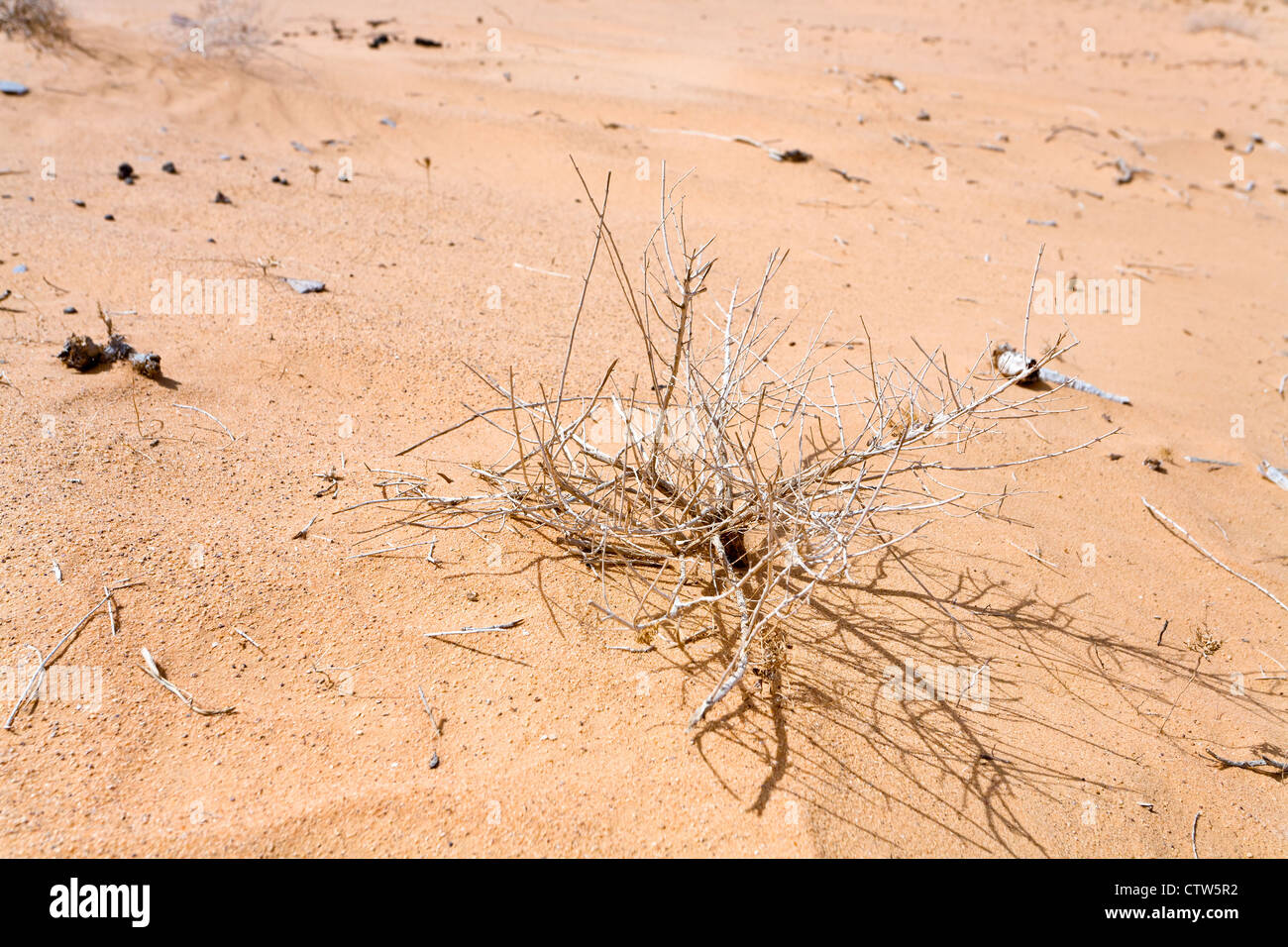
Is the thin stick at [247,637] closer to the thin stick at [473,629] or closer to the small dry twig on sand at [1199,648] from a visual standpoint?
the thin stick at [473,629]

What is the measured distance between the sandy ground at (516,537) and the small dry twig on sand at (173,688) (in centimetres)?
2

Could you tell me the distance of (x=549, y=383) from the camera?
118 inches

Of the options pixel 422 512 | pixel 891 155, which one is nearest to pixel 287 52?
pixel 891 155

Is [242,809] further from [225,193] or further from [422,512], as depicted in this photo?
[225,193]

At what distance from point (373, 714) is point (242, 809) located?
0.98 ft

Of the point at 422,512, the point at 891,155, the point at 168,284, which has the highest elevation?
the point at 891,155

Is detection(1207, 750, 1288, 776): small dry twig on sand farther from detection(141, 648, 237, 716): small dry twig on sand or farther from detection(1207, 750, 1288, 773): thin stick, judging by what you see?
detection(141, 648, 237, 716): small dry twig on sand

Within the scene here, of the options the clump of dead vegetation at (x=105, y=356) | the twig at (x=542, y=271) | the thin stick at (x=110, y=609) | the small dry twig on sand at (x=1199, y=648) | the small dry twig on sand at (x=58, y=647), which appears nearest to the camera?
the small dry twig on sand at (x=58, y=647)

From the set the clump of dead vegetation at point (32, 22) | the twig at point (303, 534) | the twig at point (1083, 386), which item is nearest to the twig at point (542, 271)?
the twig at point (303, 534)

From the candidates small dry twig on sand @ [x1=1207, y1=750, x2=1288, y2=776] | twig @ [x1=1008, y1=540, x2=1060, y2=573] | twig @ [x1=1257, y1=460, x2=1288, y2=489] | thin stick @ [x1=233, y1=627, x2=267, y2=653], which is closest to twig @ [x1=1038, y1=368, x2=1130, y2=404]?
twig @ [x1=1257, y1=460, x2=1288, y2=489]

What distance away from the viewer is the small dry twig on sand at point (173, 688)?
1.71 m

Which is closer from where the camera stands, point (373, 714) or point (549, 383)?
point (373, 714)
